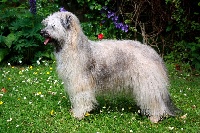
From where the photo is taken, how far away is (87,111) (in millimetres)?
5445

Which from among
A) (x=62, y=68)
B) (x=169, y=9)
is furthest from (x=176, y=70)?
(x=62, y=68)

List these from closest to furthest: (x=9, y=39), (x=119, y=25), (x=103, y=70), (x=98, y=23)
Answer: (x=103, y=70)
(x=9, y=39)
(x=119, y=25)
(x=98, y=23)

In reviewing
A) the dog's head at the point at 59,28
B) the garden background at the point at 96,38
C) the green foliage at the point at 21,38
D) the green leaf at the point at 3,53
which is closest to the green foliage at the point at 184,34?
the garden background at the point at 96,38

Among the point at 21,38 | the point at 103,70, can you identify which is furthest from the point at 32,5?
the point at 103,70

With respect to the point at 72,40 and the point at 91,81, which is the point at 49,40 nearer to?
the point at 72,40

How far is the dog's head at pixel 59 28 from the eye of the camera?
5.10 meters

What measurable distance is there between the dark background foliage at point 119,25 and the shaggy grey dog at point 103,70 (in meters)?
3.02

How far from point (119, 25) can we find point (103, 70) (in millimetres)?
4111

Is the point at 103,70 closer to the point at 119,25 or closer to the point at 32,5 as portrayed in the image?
the point at 32,5

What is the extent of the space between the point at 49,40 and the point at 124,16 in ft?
14.9

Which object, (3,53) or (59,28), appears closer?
(59,28)

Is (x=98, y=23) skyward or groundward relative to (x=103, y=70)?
groundward

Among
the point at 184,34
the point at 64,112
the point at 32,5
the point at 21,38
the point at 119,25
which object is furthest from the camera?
the point at 119,25

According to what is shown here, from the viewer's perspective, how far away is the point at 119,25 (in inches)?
365
